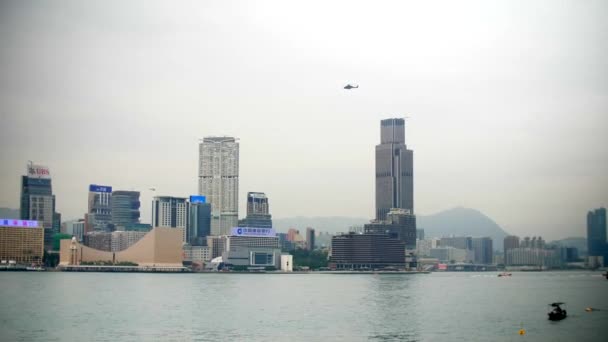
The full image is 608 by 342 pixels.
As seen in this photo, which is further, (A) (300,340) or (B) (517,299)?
(B) (517,299)

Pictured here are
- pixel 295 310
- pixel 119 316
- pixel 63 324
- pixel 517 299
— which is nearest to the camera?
pixel 63 324

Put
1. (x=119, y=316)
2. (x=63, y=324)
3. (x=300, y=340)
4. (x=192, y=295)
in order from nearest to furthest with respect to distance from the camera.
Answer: (x=300, y=340), (x=63, y=324), (x=119, y=316), (x=192, y=295)

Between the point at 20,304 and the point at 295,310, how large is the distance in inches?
1089

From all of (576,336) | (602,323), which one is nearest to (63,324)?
(576,336)

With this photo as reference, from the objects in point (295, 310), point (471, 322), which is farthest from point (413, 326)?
point (295, 310)

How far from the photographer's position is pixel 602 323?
6506 cm

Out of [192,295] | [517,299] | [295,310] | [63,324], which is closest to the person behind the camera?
[63,324]

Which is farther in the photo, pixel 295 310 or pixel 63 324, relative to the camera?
pixel 295 310

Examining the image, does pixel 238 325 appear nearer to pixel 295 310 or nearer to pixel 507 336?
pixel 295 310

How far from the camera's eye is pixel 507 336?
58031 millimetres

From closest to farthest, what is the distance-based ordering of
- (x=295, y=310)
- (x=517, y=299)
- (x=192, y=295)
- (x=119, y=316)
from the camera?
(x=119, y=316) < (x=295, y=310) < (x=517, y=299) < (x=192, y=295)

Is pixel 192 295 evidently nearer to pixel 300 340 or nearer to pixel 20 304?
pixel 20 304

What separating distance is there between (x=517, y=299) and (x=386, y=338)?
46.1 m

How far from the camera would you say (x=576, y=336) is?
57719 mm
